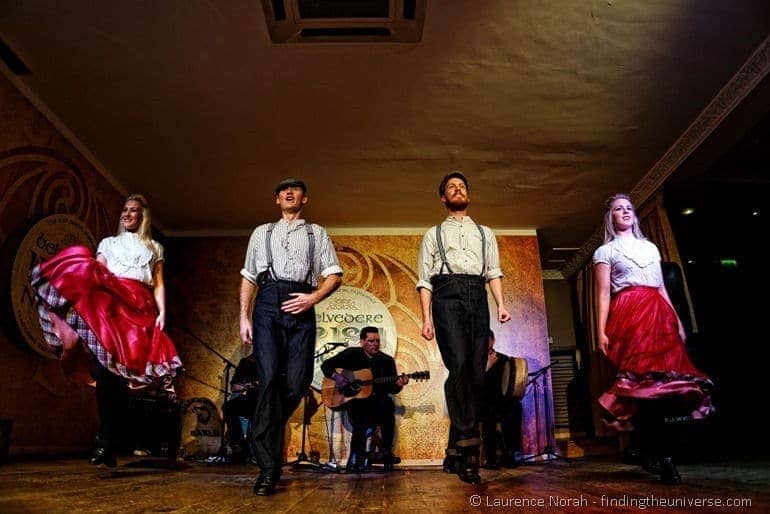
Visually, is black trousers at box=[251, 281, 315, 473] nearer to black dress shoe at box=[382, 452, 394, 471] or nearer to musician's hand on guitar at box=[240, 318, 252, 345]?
musician's hand on guitar at box=[240, 318, 252, 345]

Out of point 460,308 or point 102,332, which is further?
point 102,332

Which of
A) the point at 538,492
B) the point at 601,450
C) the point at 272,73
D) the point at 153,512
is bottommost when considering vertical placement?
the point at 153,512

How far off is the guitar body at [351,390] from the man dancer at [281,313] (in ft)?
9.42

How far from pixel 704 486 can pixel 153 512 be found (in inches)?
92.7

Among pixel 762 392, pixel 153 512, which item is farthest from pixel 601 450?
pixel 153 512

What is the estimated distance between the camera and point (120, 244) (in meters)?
3.58

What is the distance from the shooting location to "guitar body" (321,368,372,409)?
554 centimetres

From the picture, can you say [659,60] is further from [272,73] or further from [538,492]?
[538,492]

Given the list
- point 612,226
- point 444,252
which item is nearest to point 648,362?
point 612,226

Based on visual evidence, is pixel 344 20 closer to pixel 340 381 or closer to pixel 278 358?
pixel 278 358

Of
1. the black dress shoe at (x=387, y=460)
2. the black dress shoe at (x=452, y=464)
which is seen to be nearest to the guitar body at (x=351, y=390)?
the black dress shoe at (x=387, y=460)

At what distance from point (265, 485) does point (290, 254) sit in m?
1.10

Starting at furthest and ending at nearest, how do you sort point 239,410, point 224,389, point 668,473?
point 224,389
point 239,410
point 668,473

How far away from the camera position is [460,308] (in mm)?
2910
